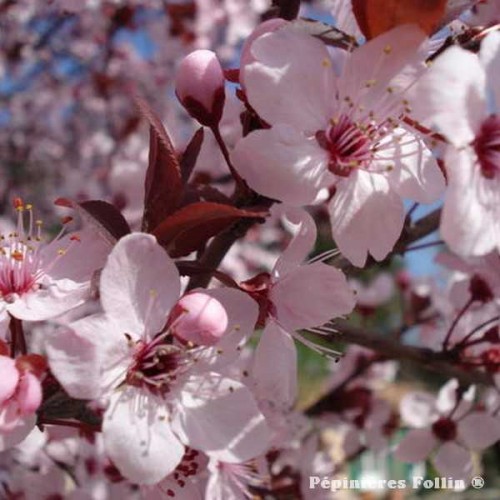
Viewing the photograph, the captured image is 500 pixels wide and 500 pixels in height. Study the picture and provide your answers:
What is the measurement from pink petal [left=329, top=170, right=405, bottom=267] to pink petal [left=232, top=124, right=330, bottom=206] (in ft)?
0.13

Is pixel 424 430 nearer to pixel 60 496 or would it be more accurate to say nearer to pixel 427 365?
pixel 427 365

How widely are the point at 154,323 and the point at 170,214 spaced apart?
0.14 m

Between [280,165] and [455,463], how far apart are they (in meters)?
1.02

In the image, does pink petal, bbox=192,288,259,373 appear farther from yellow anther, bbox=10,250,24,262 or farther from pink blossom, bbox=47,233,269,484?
yellow anther, bbox=10,250,24,262

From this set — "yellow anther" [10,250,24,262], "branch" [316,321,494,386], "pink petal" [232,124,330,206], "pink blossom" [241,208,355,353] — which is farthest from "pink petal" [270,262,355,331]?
"branch" [316,321,494,386]

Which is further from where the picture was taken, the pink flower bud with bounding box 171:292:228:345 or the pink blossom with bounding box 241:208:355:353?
the pink blossom with bounding box 241:208:355:353

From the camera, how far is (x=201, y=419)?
837 millimetres

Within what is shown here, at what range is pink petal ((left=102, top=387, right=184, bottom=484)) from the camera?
2.55 feet

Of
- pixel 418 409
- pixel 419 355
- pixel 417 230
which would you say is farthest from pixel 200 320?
pixel 418 409

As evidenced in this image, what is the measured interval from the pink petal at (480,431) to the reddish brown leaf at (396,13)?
41.0 inches

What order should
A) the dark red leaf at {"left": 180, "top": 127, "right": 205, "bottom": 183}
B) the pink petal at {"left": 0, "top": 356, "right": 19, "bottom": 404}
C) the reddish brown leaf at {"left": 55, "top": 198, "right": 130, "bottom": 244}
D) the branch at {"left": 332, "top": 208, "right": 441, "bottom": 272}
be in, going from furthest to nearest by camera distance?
the branch at {"left": 332, "top": 208, "right": 441, "bottom": 272} < the dark red leaf at {"left": 180, "top": 127, "right": 205, "bottom": 183} < the reddish brown leaf at {"left": 55, "top": 198, "right": 130, "bottom": 244} < the pink petal at {"left": 0, "top": 356, "right": 19, "bottom": 404}

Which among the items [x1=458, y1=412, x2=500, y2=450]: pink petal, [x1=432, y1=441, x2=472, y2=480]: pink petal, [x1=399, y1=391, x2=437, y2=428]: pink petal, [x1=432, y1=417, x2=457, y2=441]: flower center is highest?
[x1=458, y1=412, x2=500, y2=450]: pink petal

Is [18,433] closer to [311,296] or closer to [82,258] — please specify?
[82,258]

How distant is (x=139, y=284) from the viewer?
812 mm
